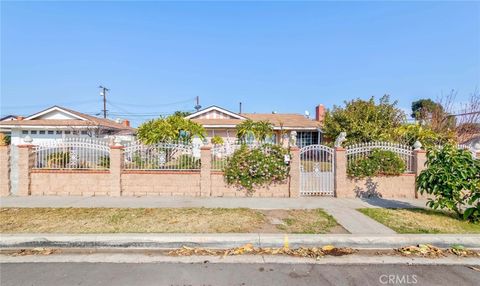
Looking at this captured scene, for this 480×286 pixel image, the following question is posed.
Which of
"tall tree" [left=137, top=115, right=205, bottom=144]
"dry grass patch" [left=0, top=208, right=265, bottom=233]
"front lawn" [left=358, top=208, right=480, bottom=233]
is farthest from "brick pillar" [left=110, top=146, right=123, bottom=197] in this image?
"front lawn" [left=358, top=208, right=480, bottom=233]

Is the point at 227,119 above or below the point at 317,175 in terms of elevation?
above

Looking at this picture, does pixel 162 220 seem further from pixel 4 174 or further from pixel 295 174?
pixel 4 174

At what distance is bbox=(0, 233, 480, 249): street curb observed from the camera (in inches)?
201

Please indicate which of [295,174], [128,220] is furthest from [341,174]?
[128,220]

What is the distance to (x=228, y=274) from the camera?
4.07 meters

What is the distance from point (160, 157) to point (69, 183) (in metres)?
3.00

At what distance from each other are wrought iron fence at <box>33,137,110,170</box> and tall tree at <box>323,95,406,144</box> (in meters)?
12.7

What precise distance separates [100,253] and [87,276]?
37.5 inches

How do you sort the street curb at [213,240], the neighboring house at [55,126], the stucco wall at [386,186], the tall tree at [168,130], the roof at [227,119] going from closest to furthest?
1. the street curb at [213,240]
2. the stucco wall at [386,186]
3. the tall tree at [168,130]
4. the roof at [227,119]
5. the neighboring house at [55,126]

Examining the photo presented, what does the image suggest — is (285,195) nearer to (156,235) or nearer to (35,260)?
(156,235)

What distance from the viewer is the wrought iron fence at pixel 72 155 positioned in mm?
9250

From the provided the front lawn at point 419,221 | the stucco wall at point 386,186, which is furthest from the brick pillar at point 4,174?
the stucco wall at point 386,186

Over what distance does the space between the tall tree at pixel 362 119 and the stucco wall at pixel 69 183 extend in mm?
12827

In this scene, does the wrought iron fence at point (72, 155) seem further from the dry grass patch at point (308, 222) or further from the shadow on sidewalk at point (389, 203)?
the shadow on sidewalk at point (389, 203)
